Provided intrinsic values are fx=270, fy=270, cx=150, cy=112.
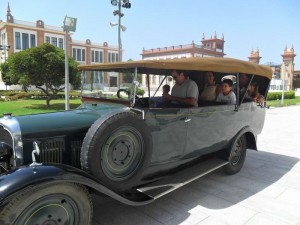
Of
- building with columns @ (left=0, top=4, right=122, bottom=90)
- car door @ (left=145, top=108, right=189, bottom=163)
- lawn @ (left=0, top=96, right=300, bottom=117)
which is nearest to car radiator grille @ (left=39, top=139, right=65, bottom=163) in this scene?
car door @ (left=145, top=108, right=189, bottom=163)

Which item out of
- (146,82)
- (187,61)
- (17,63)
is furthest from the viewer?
(17,63)

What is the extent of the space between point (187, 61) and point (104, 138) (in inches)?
64.2

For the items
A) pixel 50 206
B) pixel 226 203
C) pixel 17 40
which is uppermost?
pixel 17 40

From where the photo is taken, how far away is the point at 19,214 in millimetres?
2316

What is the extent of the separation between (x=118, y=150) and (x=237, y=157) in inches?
120

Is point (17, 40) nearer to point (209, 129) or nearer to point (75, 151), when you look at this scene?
point (209, 129)

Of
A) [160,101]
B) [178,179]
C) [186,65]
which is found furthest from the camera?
[160,101]

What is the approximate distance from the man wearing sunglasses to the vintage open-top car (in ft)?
0.57

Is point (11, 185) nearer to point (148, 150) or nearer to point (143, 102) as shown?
point (148, 150)

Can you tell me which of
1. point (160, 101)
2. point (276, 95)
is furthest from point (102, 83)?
point (276, 95)

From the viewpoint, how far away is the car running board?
340 centimetres

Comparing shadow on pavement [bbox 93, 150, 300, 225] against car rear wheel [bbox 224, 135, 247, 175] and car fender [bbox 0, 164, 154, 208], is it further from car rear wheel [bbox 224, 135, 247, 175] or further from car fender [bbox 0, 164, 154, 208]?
car fender [bbox 0, 164, 154, 208]

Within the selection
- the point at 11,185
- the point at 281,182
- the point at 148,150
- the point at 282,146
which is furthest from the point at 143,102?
the point at 282,146

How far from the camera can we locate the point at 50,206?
8.28 ft
